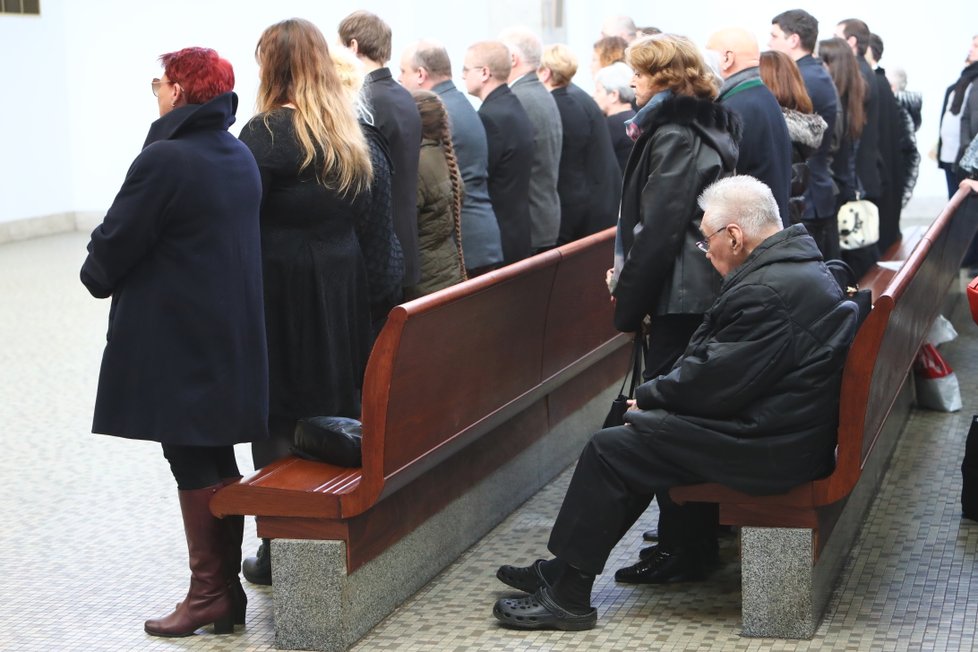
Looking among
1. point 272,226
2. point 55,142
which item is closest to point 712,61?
point 272,226

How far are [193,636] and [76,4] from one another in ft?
40.3

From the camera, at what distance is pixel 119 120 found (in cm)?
1533

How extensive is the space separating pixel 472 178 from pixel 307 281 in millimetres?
1835

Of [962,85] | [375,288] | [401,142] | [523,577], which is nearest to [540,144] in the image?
[401,142]

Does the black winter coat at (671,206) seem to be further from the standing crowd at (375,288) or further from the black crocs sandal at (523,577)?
the black crocs sandal at (523,577)

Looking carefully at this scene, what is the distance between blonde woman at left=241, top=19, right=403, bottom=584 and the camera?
13.3ft

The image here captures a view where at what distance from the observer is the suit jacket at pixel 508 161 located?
6113 mm

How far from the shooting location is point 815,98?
6.62 m

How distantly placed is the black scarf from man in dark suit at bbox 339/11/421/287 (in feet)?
17.3

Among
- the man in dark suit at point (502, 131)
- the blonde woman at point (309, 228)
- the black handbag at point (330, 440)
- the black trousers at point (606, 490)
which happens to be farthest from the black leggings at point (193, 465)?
the man in dark suit at point (502, 131)

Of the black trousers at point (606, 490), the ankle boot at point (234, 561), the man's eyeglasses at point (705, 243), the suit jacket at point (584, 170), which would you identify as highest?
the man's eyeglasses at point (705, 243)

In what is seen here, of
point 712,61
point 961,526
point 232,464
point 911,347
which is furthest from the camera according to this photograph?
point 712,61

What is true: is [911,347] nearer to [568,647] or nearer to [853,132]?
[568,647]

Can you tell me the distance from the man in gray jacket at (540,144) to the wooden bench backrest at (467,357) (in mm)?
781
